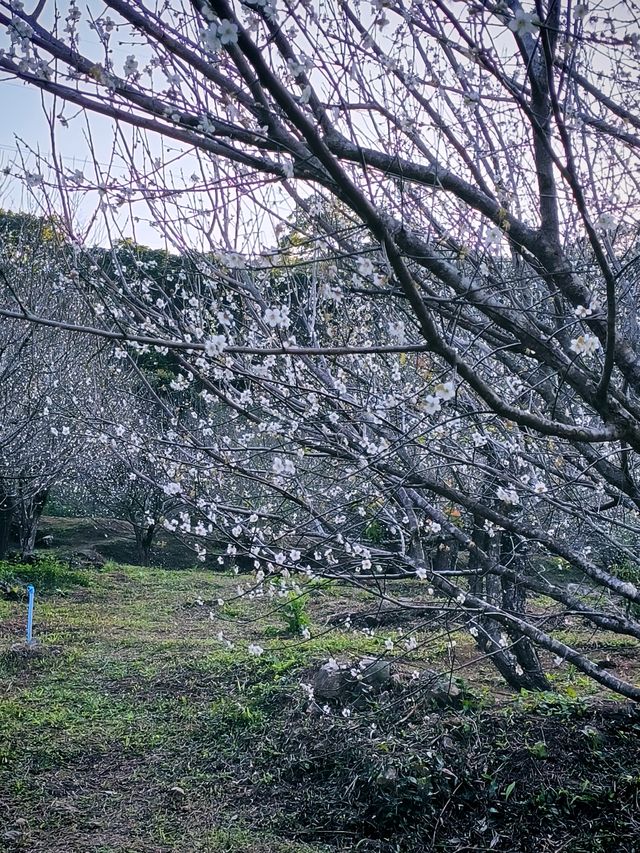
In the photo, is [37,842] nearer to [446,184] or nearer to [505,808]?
[505,808]

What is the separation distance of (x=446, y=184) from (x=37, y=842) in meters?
3.58

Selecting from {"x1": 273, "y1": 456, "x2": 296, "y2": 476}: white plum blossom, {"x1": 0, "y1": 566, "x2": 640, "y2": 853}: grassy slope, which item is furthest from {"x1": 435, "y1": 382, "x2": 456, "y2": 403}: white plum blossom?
{"x1": 0, "y1": 566, "x2": 640, "y2": 853}: grassy slope

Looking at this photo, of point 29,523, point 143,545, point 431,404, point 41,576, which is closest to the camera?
point 431,404

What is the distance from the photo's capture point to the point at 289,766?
167 inches

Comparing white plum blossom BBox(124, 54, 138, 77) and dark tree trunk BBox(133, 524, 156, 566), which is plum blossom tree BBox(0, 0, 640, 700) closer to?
white plum blossom BBox(124, 54, 138, 77)

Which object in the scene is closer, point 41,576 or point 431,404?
point 431,404

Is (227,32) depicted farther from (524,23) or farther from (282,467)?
(282,467)

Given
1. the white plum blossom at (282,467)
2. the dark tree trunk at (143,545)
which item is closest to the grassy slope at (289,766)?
the white plum blossom at (282,467)

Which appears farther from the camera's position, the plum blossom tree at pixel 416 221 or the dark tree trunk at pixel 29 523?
the dark tree trunk at pixel 29 523

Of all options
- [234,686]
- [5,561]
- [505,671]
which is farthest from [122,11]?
[5,561]

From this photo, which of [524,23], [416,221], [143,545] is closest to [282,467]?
[416,221]

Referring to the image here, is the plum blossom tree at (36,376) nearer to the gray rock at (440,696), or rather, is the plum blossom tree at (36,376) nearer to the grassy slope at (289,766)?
the grassy slope at (289,766)

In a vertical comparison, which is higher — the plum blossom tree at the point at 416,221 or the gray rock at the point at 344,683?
the plum blossom tree at the point at 416,221

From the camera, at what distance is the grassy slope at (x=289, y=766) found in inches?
136
